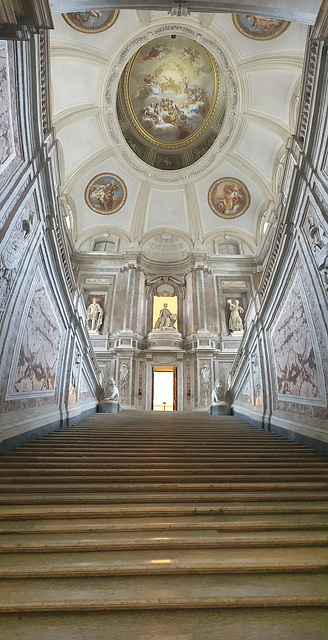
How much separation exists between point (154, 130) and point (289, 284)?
47.6 ft

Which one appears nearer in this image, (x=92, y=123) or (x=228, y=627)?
(x=228, y=627)

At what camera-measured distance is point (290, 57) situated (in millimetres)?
11180

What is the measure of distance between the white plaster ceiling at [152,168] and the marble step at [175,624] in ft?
49.7

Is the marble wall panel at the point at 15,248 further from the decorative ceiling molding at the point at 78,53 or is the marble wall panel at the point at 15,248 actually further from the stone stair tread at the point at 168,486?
the decorative ceiling molding at the point at 78,53

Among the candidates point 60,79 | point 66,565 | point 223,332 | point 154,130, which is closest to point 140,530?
point 66,565

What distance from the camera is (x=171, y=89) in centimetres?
1475

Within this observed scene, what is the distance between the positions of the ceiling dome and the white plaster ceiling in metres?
0.96

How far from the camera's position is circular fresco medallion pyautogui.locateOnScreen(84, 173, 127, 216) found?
1633 cm

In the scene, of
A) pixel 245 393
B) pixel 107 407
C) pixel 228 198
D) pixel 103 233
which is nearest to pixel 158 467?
pixel 245 393

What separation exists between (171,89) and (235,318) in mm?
11892

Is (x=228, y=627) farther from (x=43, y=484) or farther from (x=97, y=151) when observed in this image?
(x=97, y=151)

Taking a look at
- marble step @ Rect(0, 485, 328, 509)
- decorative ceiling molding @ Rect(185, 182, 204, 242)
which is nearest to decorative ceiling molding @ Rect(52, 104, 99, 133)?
decorative ceiling molding @ Rect(185, 182, 204, 242)

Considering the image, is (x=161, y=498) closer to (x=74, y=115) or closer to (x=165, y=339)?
(x=165, y=339)

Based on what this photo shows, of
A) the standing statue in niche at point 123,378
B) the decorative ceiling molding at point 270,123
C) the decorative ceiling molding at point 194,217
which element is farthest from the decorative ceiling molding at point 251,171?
the standing statue in niche at point 123,378
